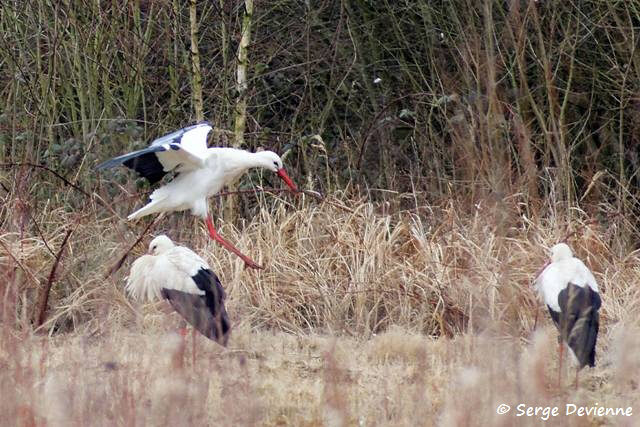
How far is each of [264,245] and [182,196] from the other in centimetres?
69

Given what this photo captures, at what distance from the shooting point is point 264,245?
7922 millimetres

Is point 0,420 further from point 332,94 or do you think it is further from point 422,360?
point 332,94

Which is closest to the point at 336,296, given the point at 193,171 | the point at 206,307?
the point at 193,171

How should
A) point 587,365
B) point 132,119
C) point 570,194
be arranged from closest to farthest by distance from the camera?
point 587,365, point 570,194, point 132,119

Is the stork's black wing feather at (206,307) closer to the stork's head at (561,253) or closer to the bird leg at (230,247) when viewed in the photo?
the bird leg at (230,247)

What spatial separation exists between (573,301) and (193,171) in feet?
9.67

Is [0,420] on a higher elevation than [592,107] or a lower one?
lower

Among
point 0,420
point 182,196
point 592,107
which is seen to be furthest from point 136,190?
point 0,420

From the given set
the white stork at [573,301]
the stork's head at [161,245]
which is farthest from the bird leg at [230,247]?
the white stork at [573,301]

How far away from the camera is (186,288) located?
19.7 ft

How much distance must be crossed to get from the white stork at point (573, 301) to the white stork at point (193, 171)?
209 cm

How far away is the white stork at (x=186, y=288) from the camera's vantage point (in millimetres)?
5816

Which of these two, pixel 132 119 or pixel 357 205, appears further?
pixel 132 119

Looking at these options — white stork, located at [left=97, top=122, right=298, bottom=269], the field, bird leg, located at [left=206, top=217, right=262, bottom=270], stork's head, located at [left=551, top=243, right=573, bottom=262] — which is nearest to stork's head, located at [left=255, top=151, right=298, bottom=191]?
white stork, located at [left=97, top=122, right=298, bottom=269]
